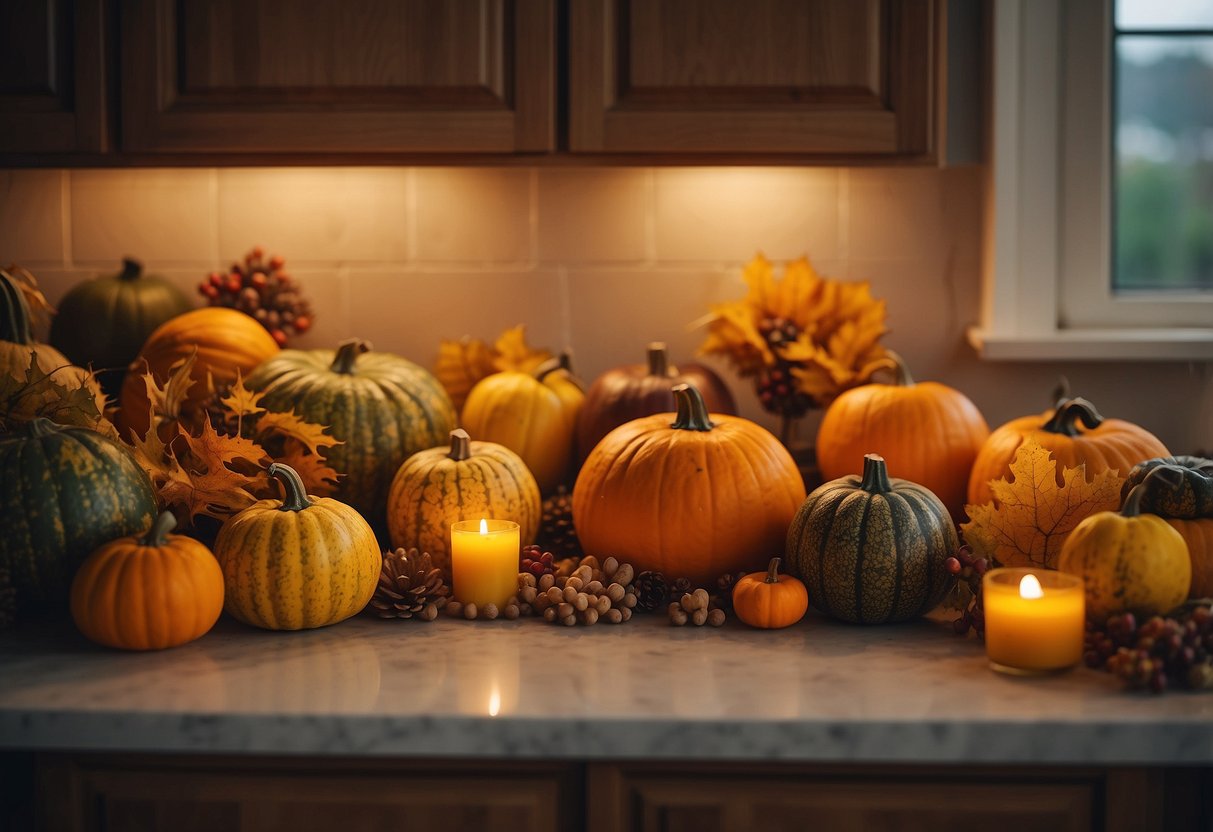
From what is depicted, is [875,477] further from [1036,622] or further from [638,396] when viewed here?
[638,396]

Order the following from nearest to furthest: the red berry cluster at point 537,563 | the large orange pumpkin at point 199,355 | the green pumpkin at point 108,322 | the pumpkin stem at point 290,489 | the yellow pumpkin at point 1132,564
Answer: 1. the yellow pumpkin at point 1132,564
2. the pumpkin stem at point 290,489
3. the red berry cluster at point 537,563
4. the large orange pumpkin at point 199,355
5. the green pumpkin at point 108,322

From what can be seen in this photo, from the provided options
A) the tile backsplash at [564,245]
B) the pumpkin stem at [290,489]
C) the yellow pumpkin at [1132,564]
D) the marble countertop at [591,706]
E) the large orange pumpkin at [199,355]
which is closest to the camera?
the marble countertop at [591,706]

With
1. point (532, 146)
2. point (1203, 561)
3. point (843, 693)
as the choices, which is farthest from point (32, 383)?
point (1203, 561)

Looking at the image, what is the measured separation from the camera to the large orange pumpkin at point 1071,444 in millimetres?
1396

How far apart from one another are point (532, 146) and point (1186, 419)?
1072 mm

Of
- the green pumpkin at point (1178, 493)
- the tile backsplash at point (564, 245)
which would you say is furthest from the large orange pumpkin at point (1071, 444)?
the tile backsplash at point (564, 245)

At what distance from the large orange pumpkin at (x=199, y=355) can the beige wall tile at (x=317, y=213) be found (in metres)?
0.22

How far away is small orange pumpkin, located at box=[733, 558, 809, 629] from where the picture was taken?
125 centimetres

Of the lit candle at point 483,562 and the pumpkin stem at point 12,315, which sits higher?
the pumpkin stem at point 12,315

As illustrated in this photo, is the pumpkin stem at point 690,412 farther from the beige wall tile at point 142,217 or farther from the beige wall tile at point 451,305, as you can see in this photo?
the beige wall tile at point 142,217

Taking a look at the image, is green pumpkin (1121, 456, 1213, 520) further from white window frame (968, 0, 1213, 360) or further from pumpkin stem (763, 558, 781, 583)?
white window frame (968, 0, 1213, 360)

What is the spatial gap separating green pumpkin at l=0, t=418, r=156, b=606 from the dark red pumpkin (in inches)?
23.9

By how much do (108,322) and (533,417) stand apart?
65 centimetres

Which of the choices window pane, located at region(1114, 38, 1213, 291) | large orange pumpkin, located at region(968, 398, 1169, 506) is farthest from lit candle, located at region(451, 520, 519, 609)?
window pane, located at region(1114, 38, 1213, 291)
